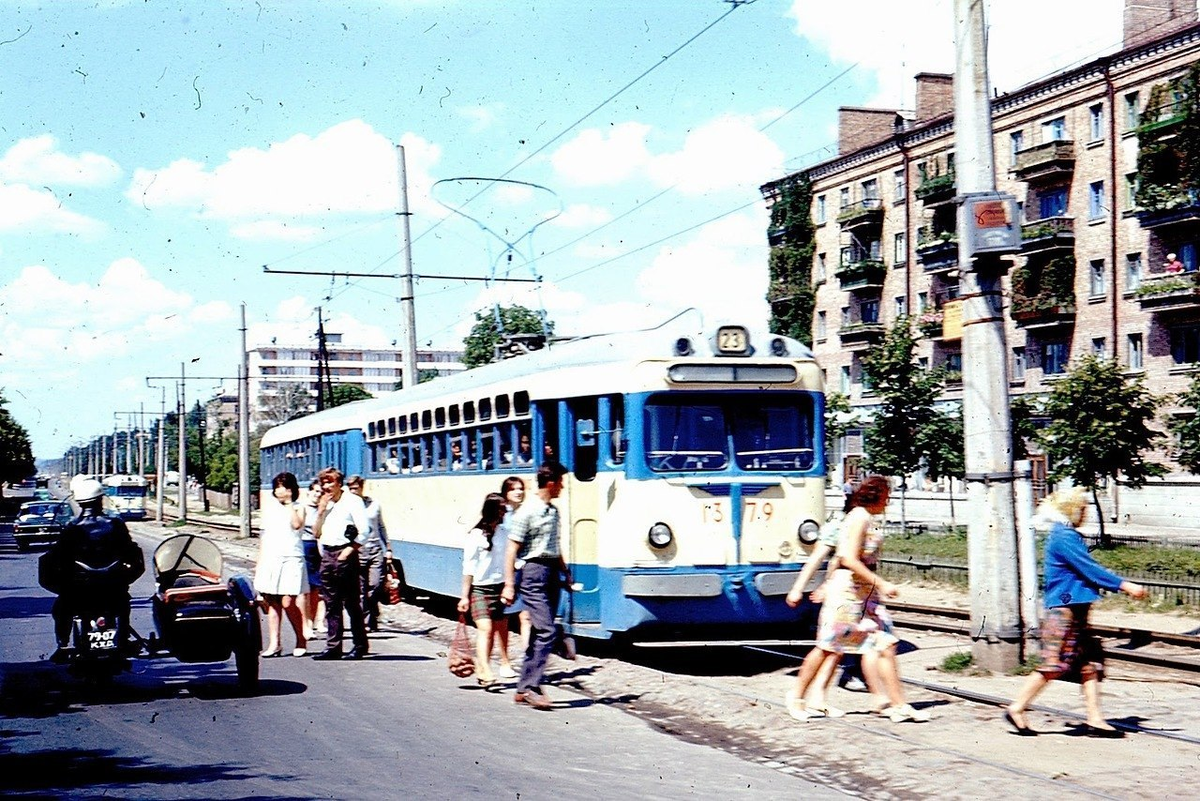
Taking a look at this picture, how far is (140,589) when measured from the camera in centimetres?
2455

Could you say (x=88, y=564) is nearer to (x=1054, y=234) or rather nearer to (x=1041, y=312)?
(x=1054, y=234)

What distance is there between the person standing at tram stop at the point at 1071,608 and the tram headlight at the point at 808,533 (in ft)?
13.1

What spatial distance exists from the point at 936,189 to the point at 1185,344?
12357mm

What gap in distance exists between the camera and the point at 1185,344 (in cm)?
4622

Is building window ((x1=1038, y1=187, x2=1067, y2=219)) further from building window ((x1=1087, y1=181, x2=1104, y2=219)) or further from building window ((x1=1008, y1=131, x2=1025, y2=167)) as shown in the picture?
building window ((x1=1008, y1=131, x2=1025, y2=167))

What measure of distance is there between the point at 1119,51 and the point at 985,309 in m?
38.6

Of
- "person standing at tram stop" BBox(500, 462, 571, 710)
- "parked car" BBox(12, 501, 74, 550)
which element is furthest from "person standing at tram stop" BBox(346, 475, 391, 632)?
"parked car" BBox(12, 501, 74, 550)

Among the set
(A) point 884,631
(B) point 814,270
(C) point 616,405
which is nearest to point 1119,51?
(B) point 814,270

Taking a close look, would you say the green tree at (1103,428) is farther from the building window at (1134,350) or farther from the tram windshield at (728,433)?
the tram windshield at (728,433)

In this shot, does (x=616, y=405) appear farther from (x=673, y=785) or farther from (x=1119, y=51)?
(x=1119, y=51)

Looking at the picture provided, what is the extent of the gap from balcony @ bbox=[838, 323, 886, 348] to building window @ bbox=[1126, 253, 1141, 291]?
12.2 meters

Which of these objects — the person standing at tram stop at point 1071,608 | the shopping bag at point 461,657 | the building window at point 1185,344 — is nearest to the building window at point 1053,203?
the building window at point 1185,344

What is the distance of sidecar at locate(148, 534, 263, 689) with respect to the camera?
36.3ft

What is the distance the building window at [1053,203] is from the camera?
50.9 metres
